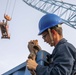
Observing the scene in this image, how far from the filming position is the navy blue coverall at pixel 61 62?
103 inches

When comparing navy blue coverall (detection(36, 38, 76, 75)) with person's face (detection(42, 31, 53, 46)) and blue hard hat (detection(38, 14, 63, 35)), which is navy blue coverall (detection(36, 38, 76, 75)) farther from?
blue hard hat (detection(38, 14, 63, 35))

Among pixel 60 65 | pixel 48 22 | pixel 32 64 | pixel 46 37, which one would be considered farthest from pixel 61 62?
pixel 48 22

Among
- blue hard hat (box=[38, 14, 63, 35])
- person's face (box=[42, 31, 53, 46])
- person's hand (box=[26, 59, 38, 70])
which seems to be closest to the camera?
person's hand (box=[26, 59, 38, 70])

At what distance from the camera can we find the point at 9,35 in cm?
1709

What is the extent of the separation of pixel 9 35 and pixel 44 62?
14.3m

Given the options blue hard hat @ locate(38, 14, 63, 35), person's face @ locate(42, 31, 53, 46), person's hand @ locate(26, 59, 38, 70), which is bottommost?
person's hand @ locate(26, 59, 38, 70)

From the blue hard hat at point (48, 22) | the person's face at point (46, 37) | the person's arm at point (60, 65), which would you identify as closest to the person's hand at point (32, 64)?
the person's arm at point (60, 65)

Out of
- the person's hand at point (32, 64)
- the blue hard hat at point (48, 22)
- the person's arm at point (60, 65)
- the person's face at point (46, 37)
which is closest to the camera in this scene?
the person's arm at point (60, 65)

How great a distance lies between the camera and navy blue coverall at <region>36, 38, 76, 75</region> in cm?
261

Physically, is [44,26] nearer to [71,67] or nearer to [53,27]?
[53,27]

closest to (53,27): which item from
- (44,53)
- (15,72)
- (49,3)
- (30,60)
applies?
(44,53)

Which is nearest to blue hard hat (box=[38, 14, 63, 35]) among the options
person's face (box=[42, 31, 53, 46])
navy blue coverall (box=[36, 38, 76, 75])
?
person's face (box=[42, 31, 53, 46])

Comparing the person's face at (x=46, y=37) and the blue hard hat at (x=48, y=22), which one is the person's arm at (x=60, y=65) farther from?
the blue hard hat at (x=48, y=22)

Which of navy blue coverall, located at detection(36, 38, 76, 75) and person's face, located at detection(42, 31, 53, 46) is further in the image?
person's face, located at detection(42, 31, 53, 46)
